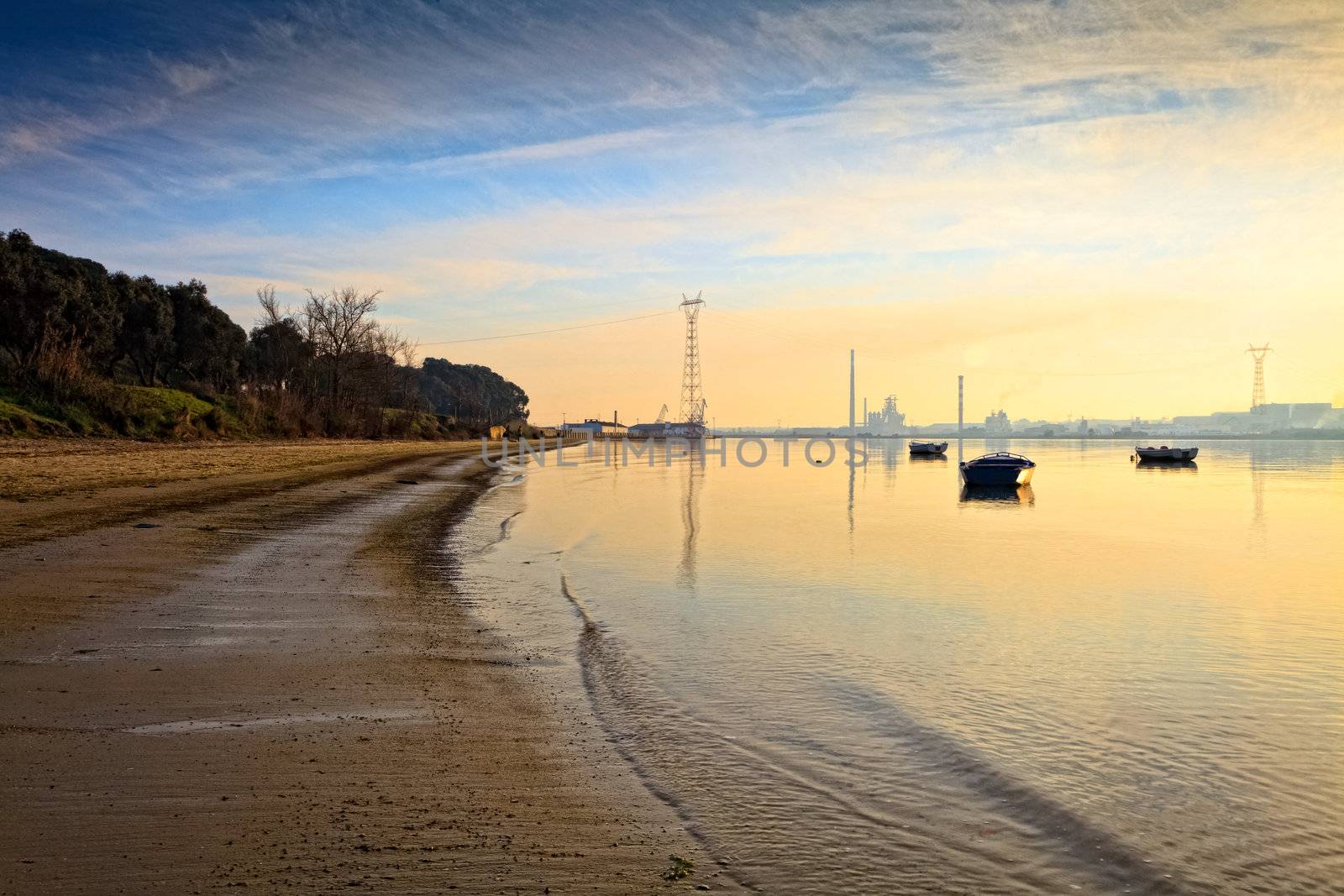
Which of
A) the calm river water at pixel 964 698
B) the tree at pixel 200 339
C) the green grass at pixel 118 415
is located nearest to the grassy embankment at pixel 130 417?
the green grass at pixel 118 415

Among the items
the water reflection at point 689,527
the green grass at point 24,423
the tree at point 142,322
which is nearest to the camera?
the water reflection at point 689,527

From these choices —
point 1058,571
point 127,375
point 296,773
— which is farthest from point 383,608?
point 127,375

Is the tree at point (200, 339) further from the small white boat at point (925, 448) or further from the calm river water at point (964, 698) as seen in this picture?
the small white boat at point (925, 448)

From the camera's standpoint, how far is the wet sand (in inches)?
187

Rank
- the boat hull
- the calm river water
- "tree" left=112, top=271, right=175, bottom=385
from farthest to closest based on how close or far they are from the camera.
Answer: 1. "tree" left=112, top=271, right=175, bottom=385
2. the boat hull
3. the calm river water

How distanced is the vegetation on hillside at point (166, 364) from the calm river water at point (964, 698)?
28981 mm

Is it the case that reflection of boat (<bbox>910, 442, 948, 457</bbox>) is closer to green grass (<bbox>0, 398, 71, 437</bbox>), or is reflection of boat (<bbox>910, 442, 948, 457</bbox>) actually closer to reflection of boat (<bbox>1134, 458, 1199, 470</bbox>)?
reflection of boat (<bbox>1134, 458, 1199, 470</bbox>)

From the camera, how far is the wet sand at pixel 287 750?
15.6 ft

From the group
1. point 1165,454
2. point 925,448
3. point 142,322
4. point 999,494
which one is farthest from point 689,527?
point 925,448

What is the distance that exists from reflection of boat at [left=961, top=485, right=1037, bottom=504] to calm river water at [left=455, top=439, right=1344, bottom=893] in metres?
19.7

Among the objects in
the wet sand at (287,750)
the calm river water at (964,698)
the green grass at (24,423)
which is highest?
the green grass at (24,423)

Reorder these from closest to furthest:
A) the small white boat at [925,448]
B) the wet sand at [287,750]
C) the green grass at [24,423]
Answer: the wet sand at [287,750], the green grass at [24,423], the small white boat at [925,448]

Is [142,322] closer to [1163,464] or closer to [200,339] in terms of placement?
[200,339]

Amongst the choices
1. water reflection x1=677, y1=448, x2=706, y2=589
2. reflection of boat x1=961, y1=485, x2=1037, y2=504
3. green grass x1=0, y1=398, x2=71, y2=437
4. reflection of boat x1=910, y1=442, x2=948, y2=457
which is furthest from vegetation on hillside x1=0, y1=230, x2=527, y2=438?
reflection of boat x1=910, y1=442, x2=948, y2=457
